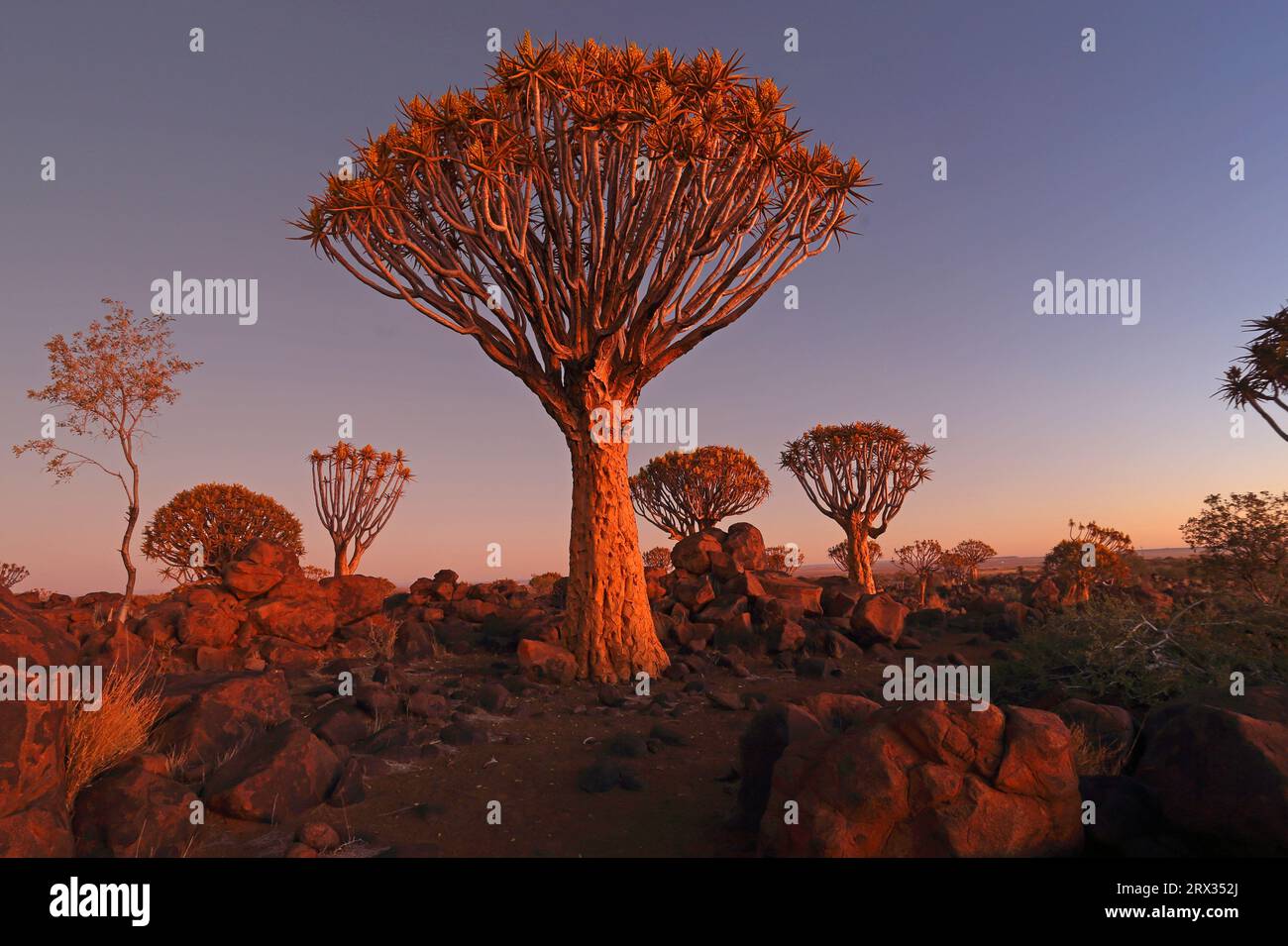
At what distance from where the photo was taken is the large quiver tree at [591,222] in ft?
35.3

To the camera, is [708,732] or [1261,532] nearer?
[708,732]

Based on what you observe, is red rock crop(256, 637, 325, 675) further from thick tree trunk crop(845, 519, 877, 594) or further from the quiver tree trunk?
thick tree trunk crop(845, 519, 877, 594)

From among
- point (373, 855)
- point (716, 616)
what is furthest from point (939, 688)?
point (373, 855)

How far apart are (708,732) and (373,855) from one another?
15.4 feet

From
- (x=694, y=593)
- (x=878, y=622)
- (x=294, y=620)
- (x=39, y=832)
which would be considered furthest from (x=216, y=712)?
(x=878, y=622)

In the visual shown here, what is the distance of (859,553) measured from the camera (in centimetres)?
2384

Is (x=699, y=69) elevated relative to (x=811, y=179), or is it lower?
elevated

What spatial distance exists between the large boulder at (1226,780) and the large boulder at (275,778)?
6.39 meters

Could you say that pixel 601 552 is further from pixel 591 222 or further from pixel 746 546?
pixel 746 546

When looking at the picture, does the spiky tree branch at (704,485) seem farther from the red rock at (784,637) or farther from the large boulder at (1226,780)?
the large boulder at (1226,780)

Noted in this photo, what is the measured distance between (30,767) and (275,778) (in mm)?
1650

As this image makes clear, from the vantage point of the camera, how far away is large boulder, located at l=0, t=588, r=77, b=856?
4488 mm

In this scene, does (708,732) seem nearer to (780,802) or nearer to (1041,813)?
(780,802)
